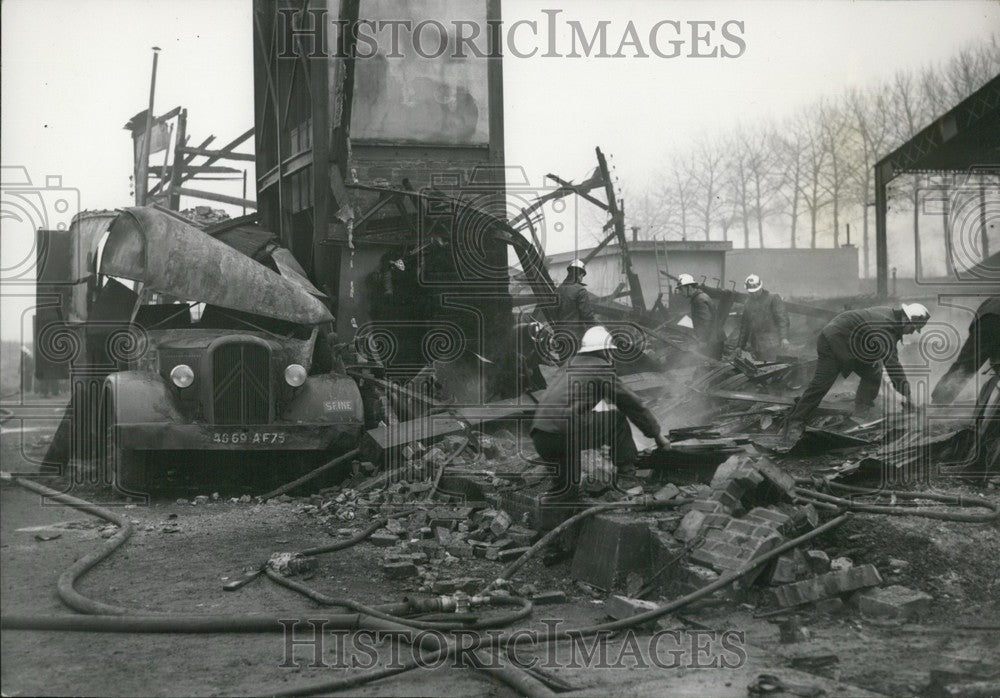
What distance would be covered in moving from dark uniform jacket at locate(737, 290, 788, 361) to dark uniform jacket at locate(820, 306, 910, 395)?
5218 mm

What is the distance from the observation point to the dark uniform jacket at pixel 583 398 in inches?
267

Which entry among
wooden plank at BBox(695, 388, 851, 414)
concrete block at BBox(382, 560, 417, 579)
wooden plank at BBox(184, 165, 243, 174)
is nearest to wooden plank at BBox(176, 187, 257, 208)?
wooden plank at BBox(184, 165, 243, 174)

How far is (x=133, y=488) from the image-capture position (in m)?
9.05

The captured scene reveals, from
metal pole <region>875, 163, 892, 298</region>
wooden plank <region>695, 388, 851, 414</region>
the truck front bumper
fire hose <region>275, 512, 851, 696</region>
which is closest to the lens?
fire hose <region>275, 512, 851, 696</region>

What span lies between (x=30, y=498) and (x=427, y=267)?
6319mm

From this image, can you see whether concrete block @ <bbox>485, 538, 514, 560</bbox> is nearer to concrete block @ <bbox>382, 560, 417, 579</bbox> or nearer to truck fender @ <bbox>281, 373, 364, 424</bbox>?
concrete block @ <bbox>382, 560, 417, 579</bbox>

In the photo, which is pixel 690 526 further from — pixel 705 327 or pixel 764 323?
pixel 705 327

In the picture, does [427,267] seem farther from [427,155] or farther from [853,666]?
[853,666]

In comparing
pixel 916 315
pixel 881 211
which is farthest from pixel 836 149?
pixel 916 315

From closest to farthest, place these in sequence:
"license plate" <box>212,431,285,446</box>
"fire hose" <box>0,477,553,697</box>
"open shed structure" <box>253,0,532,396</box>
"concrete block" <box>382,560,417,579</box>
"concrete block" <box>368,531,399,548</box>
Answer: "fire hose" <box>0,477,553,697</box> → "concrete block" <box>382,560,417,579</box> → "concrete block" <box>368,531,399,548</box> → "license plate" <box>212,431,285,446</box> → "open shed structure" <box>253,0,532,396</box>

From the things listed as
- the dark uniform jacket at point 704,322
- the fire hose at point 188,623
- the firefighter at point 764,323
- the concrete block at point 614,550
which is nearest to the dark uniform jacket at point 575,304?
the dark uniform jacket at point 704,322

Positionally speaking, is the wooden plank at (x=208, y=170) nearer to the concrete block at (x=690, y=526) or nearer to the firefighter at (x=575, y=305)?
the firefighter at (x=575, y=305)

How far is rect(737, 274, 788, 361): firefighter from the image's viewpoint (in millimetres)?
14836

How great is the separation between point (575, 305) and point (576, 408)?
6639 millimetres
